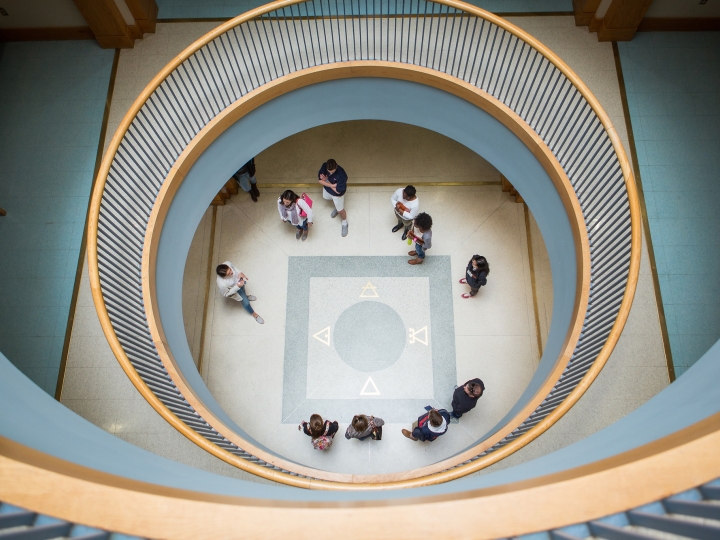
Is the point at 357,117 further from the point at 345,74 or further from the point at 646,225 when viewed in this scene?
the point at 646,225

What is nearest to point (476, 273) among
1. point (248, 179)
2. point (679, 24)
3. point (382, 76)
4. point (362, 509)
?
point (382, 76)

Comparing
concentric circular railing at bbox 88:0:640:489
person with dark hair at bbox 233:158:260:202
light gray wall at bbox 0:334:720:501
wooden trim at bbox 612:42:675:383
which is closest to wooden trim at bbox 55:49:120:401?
concentric circular railing at bbox 88:0:640:489

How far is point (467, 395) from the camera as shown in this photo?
22.1 feet

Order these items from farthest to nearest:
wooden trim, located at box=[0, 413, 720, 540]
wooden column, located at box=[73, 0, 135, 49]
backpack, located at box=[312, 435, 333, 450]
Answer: wooden column, located at box=[73, 0, 135, 49] → backpack, located at box=[312, 435, 333, 450] → wooden trim, located at box=[0, 413, 720, 540]

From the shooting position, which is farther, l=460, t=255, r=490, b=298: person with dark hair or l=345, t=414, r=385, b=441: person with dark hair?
l=460, t=255, r=490, b=298: person with dark hair

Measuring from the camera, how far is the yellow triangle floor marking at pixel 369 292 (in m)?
8.56

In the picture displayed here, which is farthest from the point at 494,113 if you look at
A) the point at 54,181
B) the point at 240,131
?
the point at 54,181

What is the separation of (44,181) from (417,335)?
6138 mm

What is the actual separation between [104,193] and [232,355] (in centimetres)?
363

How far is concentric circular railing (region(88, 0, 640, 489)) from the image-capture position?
16.0 feet

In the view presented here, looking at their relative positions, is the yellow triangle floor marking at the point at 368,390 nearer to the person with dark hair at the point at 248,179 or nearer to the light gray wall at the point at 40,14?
the person with dark hair at the point at 248,179

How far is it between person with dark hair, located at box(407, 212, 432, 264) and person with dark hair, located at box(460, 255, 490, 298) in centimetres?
77

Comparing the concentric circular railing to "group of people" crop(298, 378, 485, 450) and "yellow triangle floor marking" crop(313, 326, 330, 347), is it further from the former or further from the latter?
"yellow triangle floor marking" crop(313, 326, 330, 347)

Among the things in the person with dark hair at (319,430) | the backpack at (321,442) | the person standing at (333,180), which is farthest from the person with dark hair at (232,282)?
the backpack at (321,442)
